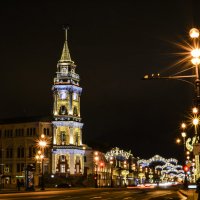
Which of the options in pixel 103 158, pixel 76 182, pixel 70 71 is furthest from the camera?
pixel 103 158

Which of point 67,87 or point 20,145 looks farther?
point 67,87

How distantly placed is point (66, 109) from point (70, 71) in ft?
33.7

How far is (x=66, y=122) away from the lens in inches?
4675

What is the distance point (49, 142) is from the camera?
11825 cm

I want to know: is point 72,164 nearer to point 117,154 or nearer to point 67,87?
point 67,87

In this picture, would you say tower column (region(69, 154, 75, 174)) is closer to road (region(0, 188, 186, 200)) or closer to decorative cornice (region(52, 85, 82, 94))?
decorative cornice (region(52, 85, 82, 94))

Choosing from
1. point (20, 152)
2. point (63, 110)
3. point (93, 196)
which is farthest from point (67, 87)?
point (93, 196)

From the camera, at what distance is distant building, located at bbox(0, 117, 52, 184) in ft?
383

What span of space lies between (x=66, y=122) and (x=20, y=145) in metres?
13.2

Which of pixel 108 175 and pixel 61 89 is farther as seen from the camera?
pixel 108 175

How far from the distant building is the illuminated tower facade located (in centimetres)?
242

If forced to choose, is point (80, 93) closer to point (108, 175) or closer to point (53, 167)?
point (53, 167)

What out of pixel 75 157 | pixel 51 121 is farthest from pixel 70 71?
pixel 75 157

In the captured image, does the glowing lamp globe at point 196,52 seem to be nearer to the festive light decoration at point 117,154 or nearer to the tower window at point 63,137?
the tower window at point 63,137
